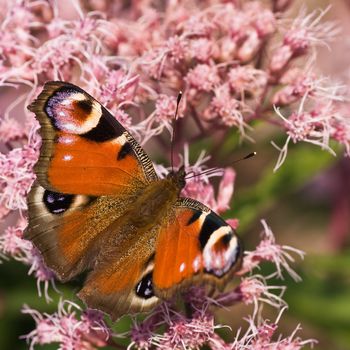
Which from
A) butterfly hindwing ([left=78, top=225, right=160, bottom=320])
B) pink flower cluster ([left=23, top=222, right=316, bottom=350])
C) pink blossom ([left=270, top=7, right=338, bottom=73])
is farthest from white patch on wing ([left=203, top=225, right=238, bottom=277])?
pink blossom ([left=270, top=7, right=338, bottom=73])

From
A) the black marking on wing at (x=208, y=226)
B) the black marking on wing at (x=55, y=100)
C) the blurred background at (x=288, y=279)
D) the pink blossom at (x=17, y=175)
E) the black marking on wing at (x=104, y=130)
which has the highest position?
the black marking on wing at (x=55, y=100)

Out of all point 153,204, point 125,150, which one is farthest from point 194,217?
point 125,150

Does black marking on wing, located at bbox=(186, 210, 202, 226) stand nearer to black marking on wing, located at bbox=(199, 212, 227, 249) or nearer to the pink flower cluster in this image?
black marking on wing, located at bbox=(199, 212, 227, 249)

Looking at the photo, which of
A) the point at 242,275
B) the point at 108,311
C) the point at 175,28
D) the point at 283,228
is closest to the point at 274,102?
the point at 175,28

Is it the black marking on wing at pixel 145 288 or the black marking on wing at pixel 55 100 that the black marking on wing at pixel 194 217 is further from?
the black marking on wing at pixel 55 100

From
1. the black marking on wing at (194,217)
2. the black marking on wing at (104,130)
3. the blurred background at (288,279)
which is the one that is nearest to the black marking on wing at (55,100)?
the black marking on wing at (104,130)

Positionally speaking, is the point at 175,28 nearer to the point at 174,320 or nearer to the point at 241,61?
the point at 241,61

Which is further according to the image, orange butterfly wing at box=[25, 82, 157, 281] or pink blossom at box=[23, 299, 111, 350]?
pink blossom at box=[23, 299, 111, 350]
